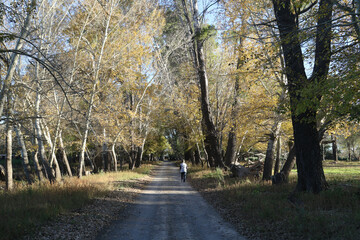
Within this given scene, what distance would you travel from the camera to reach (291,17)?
9.11 meters

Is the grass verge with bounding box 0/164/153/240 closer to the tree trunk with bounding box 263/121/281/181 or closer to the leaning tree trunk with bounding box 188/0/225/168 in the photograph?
the tree trunk with bounding box 263/121/281/181

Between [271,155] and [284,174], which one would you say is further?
[271,155]

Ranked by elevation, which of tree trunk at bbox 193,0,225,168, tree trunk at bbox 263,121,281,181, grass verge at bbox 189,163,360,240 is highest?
tree trunk at bbox 193,0,225,168

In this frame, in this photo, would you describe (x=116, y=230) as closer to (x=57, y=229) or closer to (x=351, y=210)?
(x=57, y=229)

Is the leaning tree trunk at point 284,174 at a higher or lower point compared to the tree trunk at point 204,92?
lower

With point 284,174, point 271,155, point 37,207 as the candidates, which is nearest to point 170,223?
point 37,207

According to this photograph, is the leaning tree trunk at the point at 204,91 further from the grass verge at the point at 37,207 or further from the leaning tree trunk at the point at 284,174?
the grass verge at the point at 37,207

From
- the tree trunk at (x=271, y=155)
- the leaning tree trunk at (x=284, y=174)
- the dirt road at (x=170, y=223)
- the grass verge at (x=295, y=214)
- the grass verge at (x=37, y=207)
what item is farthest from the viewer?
the tree trunk at (x=271, y=155)

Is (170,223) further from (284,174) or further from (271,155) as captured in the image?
(271,155)

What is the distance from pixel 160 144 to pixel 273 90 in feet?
115

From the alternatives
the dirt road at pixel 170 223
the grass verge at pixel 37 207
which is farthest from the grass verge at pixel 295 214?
the grass verge at pixel 37 207

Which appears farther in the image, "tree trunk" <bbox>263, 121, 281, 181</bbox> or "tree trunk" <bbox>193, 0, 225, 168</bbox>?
"tree trunk" <bbox>193, 0, 225, 168</bbox>

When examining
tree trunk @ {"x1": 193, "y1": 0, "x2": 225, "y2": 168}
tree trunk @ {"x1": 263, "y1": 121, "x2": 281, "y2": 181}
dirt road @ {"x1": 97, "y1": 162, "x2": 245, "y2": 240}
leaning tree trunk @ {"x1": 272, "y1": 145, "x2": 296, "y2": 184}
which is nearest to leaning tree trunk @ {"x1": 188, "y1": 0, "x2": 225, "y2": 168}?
tree trunk @ {"x1": 193, "y1": 0, "x2": 225, "y2": 168}

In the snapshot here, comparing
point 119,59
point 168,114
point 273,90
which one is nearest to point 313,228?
point 273,90
